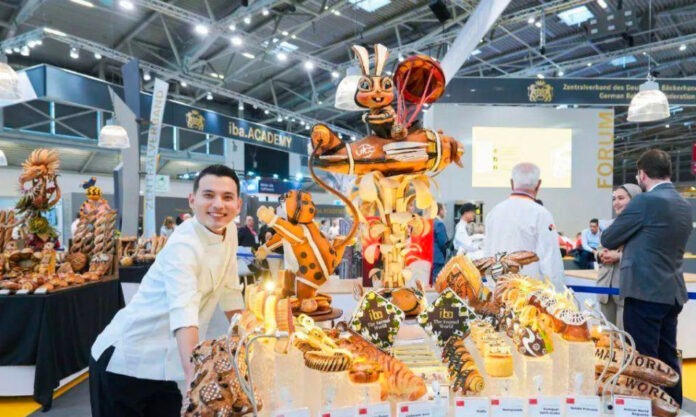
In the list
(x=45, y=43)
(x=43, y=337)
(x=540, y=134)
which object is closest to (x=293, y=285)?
(x=43, y=337)

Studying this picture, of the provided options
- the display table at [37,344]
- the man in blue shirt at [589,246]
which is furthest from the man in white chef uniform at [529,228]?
the man in blue shirt at [589,246]

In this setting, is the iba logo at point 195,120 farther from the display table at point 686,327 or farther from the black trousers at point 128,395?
the black trousers at point 128,395

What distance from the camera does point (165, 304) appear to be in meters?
1.37

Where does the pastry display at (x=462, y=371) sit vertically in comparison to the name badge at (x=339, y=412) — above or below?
above

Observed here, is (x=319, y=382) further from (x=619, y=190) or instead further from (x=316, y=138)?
(x=619, y=190)

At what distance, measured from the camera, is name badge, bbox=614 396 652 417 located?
3.23 ft

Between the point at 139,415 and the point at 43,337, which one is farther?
the point at 43,337

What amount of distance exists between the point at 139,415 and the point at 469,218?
4194 millimetres

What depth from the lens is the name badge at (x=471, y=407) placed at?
0.99 m

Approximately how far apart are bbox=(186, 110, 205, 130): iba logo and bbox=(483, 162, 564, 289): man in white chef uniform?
6596 millimetres

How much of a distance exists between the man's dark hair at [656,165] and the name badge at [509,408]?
1.87 metres

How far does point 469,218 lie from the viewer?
5.13m

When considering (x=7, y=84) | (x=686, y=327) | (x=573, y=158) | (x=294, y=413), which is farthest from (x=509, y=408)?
(x=573, y=158)

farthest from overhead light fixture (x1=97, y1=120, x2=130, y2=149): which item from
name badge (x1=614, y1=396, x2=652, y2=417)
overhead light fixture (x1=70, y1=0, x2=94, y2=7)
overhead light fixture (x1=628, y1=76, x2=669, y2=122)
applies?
overhead light fixture (x1=628, y1=76, x2=669, y2=122)
